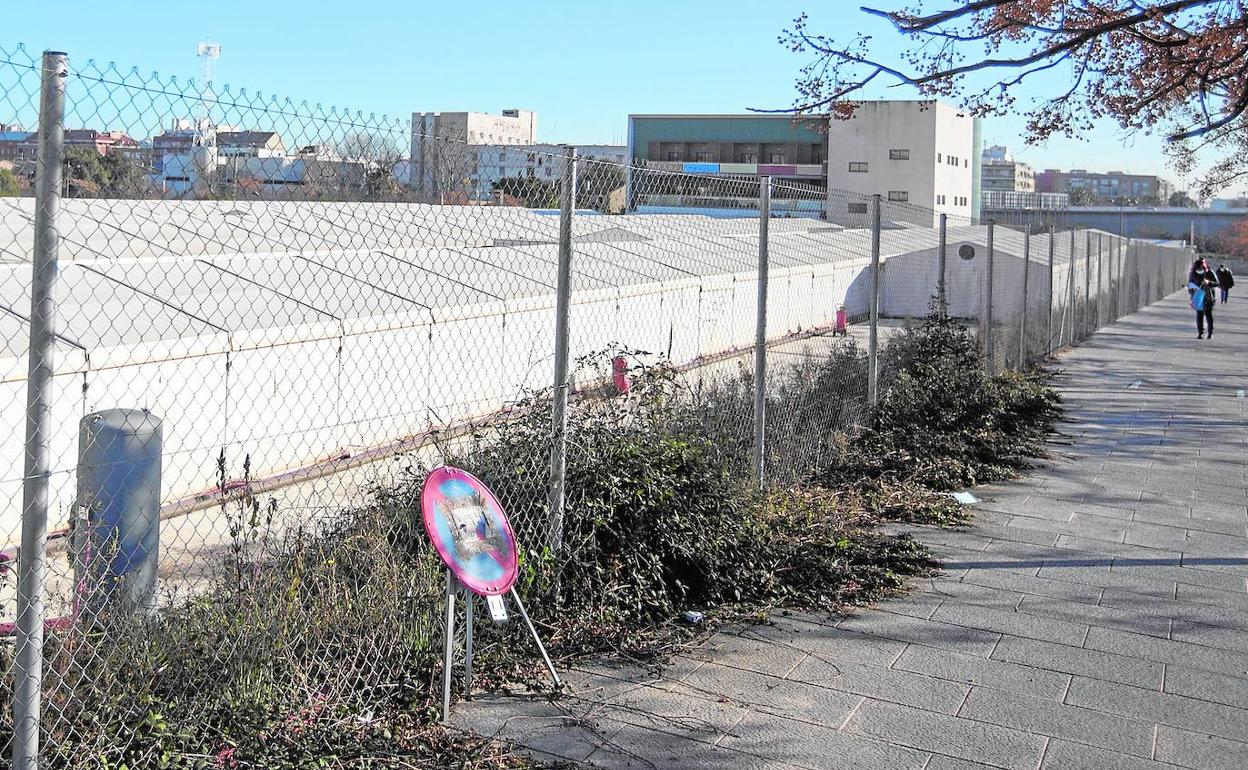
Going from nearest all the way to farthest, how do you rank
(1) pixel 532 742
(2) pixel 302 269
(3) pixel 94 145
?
(3) pixel 94 145
(1) pixel 532 742
(2) pixel 302 269

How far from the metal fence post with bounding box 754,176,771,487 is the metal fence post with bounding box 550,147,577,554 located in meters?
2.05

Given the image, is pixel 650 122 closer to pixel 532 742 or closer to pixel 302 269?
pixel 302 269

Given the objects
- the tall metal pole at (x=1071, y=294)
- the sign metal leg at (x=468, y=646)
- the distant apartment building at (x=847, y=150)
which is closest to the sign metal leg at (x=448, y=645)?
the sign metal leg at (x=468, y=646)

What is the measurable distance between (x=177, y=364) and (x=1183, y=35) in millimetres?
10982

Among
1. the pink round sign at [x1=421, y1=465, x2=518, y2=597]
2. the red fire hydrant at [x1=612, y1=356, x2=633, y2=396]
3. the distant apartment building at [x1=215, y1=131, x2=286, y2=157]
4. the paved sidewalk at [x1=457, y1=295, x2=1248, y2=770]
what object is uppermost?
the distant apartment building at [x1=215, y1=131, x2=286, y2=157]

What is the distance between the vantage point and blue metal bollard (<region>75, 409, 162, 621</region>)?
16.4 ft

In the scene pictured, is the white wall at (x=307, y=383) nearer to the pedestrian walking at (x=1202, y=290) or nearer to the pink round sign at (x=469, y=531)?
the pink round sign at (x=469, y=531)

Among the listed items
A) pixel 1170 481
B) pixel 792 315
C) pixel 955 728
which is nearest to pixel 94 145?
pixel 955 728

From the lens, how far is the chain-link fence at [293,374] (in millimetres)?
4066

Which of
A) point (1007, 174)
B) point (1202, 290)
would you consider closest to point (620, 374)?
point (1202, 290)

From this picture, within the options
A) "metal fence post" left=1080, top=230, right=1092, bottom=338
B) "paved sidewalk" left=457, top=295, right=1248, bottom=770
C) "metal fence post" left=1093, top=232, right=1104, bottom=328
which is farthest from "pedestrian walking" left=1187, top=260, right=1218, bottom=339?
"paved sidewalk" left=457, top=295, right=1248, bottom=770

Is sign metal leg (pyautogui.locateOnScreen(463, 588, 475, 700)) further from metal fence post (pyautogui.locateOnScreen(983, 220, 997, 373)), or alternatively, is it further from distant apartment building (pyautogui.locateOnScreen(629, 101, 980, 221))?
distant apartment building (pyautogui.locateOnScreen(629, 101, 980, 221))

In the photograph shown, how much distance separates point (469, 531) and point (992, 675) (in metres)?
2.51

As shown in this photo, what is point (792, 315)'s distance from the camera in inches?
1188
